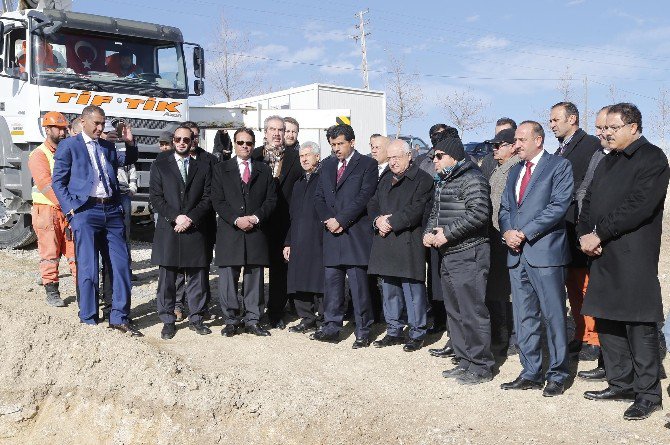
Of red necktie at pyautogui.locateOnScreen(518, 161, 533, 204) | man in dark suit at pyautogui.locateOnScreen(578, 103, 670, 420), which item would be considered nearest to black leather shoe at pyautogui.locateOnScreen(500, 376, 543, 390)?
man in dark suit at pyautogui.locateOnScreen(578, 103, 670, 420)

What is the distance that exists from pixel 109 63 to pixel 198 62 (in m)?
1.39

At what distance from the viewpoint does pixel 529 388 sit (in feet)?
16.3

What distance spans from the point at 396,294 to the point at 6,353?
135 inches

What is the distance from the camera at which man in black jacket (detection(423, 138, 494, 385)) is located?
202 inches

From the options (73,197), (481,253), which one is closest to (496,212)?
(481,253)

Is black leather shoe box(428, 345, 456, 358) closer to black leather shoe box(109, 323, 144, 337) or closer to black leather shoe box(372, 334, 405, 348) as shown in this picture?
black leather shoe box(372, 334, 405, 348)

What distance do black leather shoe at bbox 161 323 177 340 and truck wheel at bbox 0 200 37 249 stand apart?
18.3ft

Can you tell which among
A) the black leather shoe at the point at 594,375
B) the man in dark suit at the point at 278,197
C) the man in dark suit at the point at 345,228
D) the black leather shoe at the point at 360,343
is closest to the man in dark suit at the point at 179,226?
the man in dark suit at the point at 278,197

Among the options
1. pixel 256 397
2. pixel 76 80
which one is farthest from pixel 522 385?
pixel 76 80

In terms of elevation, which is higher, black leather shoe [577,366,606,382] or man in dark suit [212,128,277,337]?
man in dark suit [212,128,277,337]

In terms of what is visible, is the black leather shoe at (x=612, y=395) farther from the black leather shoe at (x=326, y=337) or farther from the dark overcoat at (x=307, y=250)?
the dark overcoat at (x=307, y=250)

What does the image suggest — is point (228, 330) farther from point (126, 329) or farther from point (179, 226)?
point (179, 226)

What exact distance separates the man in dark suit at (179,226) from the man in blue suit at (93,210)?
325 mm

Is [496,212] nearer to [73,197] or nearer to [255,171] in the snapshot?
[255,171]
